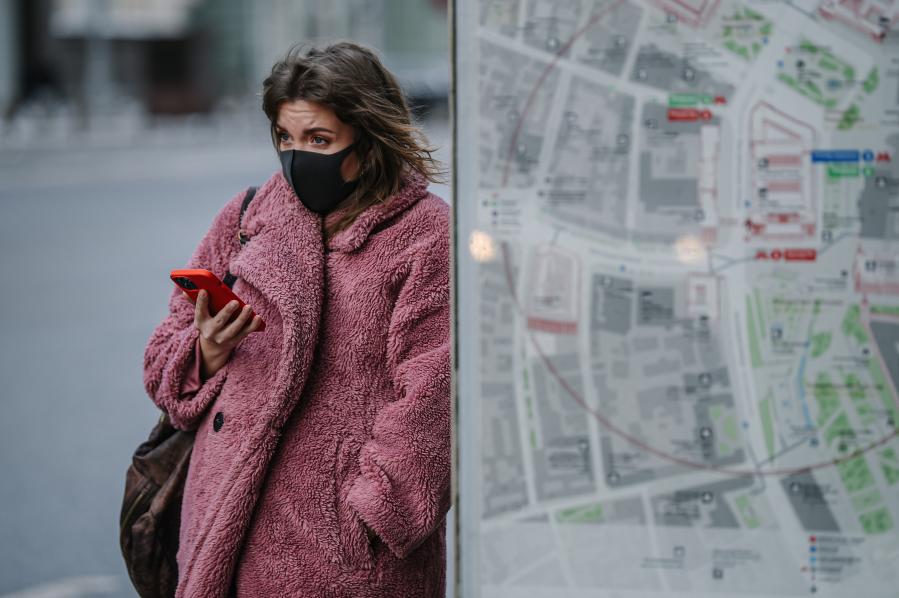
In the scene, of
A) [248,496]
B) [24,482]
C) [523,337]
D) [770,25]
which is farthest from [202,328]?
[24,482]

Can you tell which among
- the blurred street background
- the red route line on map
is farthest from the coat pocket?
the blurred street background

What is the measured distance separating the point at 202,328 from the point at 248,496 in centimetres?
33

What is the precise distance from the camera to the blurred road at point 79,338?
14.6 ft

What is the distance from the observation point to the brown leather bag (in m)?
2.29

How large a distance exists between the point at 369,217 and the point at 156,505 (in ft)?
2.58

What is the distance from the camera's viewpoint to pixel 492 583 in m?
1.61

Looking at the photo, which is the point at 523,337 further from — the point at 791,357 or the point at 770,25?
the point at 770,25

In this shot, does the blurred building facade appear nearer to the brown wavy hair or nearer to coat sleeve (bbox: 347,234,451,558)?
the brown wavy hair

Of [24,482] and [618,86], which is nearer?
[618,86]

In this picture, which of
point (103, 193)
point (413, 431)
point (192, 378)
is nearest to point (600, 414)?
point (413, 431)

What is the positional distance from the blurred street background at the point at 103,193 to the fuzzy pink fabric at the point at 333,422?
0.54 m

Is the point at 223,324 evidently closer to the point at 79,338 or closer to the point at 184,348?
the point at 184,348

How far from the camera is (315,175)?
6.77ft

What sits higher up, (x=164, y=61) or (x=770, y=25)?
(x=164, y=61)
